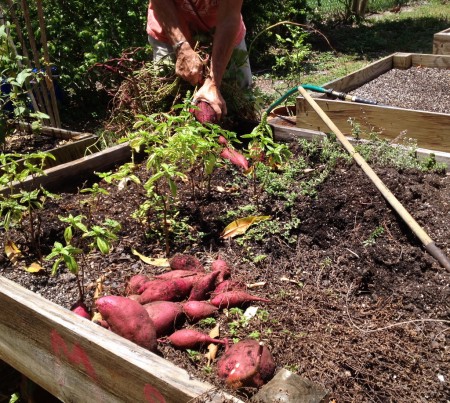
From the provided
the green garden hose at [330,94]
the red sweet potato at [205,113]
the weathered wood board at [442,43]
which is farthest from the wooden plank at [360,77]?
the red sweet potato at [205,113]

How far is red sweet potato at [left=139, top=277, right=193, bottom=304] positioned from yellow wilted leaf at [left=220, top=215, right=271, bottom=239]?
1.72 ft

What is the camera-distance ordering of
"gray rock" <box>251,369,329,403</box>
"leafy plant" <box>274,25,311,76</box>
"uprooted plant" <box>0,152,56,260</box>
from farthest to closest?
"leafy plant" <box>274,25,311,76</box>
"uprooted plant" <box>0,152,56,260</box>
"gray rock" <box>251,369,329,403</box>

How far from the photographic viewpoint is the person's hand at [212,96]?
370 centimetres

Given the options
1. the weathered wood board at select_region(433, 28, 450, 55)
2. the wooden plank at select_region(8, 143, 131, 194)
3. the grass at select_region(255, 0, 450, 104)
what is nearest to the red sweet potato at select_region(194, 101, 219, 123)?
the wooden plank at select_region(8, 143, 131, 194)

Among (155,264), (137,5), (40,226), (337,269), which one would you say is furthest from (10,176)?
(137,5)

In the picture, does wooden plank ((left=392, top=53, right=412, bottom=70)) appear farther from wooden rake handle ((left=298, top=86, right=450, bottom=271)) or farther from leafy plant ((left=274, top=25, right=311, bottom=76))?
wooden rake handle ((left=298, top=86, right=450, bottom=271))

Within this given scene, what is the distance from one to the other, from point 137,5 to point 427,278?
18.6 ft

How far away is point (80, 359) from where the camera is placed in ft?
6.64

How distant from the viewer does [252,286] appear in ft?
8.29

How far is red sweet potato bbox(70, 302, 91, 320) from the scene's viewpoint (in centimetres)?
234

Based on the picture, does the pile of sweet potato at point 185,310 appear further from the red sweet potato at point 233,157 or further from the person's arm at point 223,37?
the person's arm at point 223,37

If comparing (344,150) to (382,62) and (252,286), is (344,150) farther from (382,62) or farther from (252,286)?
(382,62)

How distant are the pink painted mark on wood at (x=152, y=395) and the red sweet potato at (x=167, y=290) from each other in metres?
0.62

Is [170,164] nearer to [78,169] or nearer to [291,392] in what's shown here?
[78,169]
